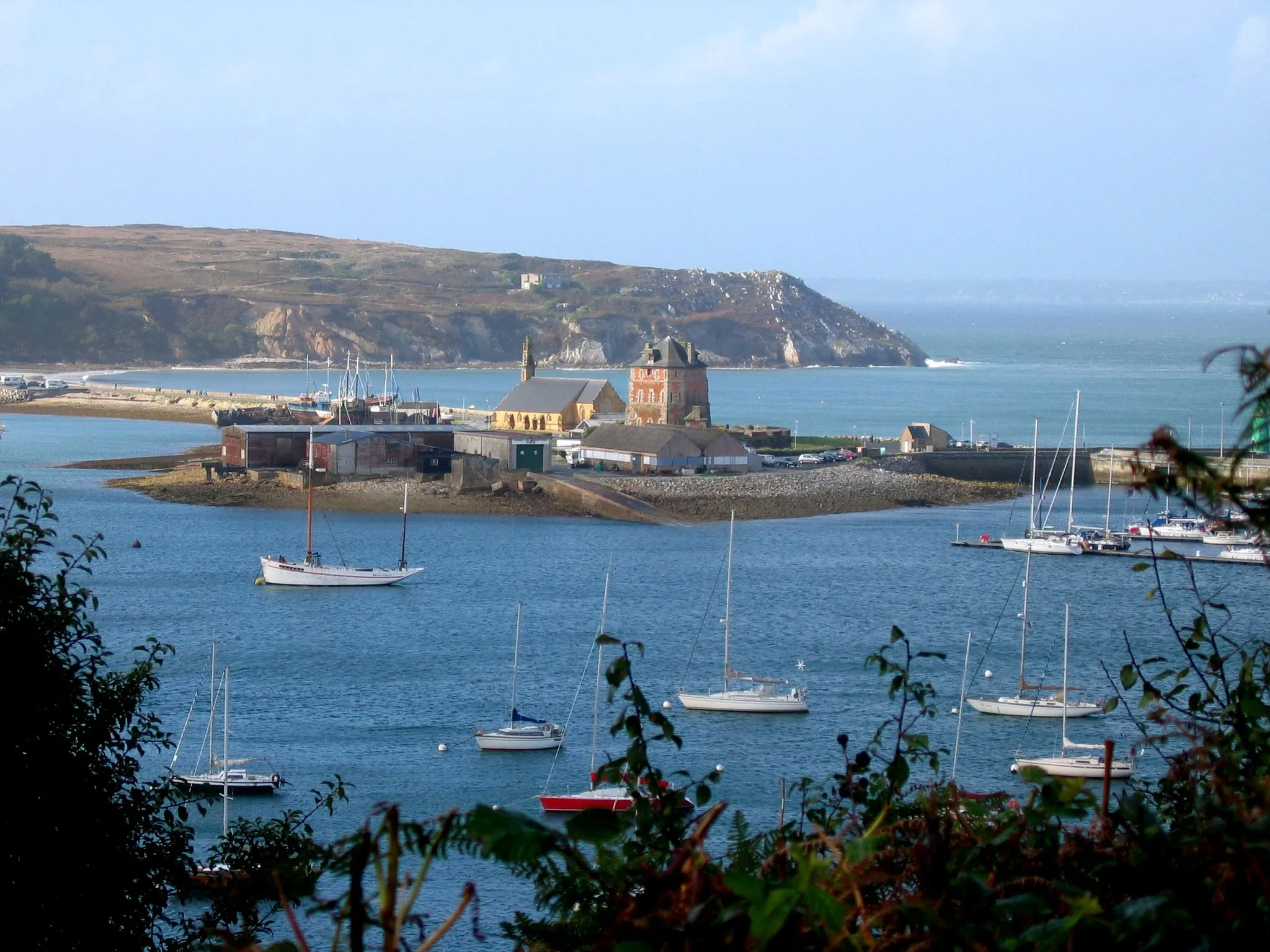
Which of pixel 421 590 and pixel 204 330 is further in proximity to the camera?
pixel 204 330

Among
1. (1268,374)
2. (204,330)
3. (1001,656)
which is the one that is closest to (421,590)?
(1001,656)

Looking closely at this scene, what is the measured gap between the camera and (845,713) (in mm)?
16266

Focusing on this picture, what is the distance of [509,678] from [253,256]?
367 feet

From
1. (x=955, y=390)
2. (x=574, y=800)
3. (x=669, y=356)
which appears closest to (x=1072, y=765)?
(x=574, y=800)

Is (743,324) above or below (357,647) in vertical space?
above

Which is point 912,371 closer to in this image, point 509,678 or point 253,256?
point 253,256

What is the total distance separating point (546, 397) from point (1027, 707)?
3179cm

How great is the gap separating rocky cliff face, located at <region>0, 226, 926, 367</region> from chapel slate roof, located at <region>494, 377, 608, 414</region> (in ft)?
159

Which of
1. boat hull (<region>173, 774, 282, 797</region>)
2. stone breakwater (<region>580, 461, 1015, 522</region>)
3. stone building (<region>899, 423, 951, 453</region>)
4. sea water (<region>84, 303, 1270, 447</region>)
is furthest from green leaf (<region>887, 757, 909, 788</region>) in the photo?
stone building (<region>899, 423, 951, 453</region>)

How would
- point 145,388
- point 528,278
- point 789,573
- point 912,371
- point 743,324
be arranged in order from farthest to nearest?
point 528,278
point 743,324
point 912,371
point 145,388
point 789,573

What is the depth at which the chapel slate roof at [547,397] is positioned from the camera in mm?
46594

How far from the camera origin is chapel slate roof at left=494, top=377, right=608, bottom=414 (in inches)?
1834

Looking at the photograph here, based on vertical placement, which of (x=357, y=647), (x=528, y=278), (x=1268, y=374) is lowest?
(x=357, y=647)

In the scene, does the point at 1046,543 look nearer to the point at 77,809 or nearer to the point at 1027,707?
the point at 1027,707
